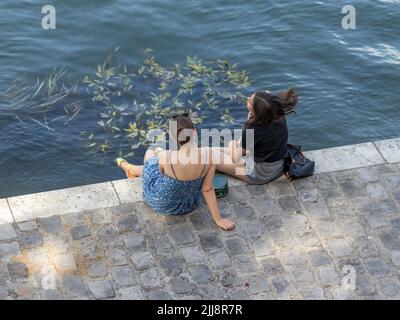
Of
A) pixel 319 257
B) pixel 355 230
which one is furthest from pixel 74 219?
pixel 355 230

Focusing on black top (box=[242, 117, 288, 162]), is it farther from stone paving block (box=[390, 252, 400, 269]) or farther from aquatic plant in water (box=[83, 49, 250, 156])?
aquatic plant in water (box=[83, 49, 250, 156])

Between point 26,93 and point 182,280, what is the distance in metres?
5.04

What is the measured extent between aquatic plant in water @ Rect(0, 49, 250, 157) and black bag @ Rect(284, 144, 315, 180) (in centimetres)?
238

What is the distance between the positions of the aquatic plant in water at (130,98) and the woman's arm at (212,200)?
8.30ft

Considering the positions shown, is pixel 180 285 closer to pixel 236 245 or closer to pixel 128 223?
pixel 236 245

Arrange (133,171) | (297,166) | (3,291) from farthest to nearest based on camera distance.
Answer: (133,171) → (297,166) → (3,291)

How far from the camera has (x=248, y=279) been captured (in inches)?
288

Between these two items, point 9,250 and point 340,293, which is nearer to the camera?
Result: point 340,293

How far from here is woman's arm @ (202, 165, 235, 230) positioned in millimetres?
7738

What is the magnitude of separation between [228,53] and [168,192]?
5.16m

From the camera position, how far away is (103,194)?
8148 mm

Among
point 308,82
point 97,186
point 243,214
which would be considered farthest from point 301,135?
point 97,186
